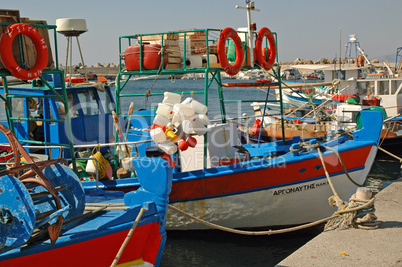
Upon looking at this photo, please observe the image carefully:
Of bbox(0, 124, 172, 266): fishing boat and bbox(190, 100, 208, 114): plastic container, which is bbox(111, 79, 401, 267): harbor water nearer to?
bbox(190, 100, 208, 114): plastic container

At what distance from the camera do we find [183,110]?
7488 mm

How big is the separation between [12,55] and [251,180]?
4663 mm

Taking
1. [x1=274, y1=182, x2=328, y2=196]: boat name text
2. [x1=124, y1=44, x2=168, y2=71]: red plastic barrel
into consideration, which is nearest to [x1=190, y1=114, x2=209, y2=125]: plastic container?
[x1=124, y1=44, x2=168, y2=71]: red plastic barrel

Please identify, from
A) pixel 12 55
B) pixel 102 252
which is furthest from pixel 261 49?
pixel 102 252

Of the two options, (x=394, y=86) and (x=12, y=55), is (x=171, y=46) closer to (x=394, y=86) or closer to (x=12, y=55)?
(x=12, y=55)

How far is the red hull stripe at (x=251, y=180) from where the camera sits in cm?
860

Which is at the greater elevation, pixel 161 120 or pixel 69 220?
pixel 161 120

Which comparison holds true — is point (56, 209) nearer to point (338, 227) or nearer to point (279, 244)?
point (338, 227)

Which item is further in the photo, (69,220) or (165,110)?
(165,110)

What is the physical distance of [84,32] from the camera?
34.8 feet

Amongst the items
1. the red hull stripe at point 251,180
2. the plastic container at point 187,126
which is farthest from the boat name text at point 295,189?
the plastic container at point 187,126

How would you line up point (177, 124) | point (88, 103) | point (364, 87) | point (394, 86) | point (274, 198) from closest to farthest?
point (177, 124) < point (274, 198) < point (88, 103) < point (394, 86) < point (364, 87)

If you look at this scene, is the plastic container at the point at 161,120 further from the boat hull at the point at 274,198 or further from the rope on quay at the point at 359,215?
the rope on quay at the point at 359,215

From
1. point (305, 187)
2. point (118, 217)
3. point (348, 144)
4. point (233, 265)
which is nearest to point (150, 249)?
point (118, 217)
